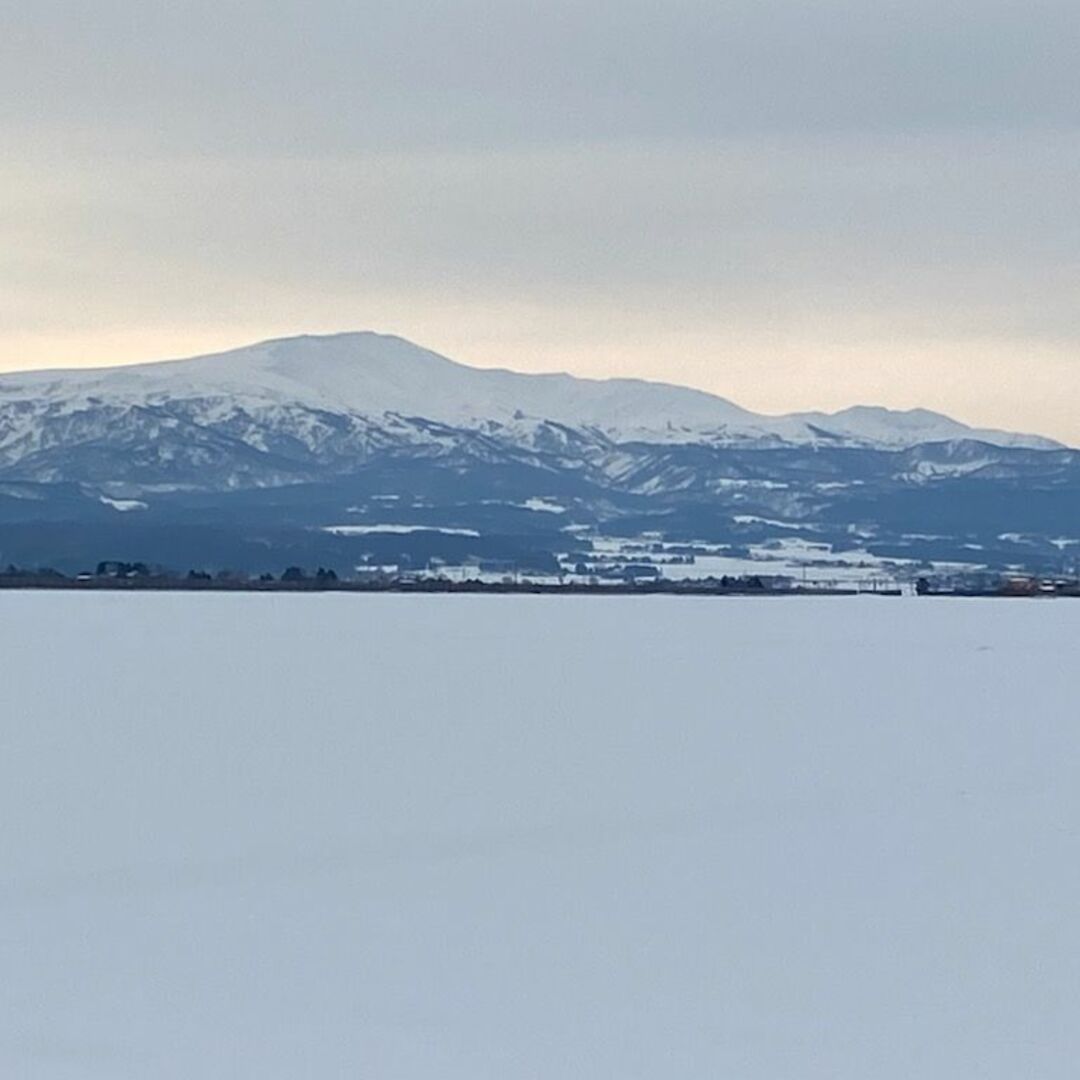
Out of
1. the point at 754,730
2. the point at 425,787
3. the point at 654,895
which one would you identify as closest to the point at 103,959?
the point at 654,895

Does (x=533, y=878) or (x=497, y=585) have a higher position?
(x=497, y=585)

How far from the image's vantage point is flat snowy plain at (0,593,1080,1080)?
30.7ft

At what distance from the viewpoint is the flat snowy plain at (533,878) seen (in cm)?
934

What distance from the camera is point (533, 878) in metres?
13.0

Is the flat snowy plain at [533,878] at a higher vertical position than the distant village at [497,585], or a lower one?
lower

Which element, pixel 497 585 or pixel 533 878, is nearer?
pixel 533 878

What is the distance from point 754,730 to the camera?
2144 cm

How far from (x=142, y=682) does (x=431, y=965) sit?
15.0m

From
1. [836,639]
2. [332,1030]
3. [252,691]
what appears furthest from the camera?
[836,639]

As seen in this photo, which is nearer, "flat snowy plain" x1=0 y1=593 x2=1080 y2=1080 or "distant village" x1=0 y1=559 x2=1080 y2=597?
"flat snowy plain" x1=0 y1=593 x2=1080 y2=1080

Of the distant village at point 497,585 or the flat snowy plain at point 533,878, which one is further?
the distant village at point 497,585

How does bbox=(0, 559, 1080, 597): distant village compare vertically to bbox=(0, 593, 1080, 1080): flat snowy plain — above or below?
above

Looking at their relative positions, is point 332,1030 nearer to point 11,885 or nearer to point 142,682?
point 11,885

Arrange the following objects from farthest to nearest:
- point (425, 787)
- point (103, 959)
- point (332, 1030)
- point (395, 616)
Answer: point (395, 616) → point (425, 787) → point (103, 959) → point (332, 1030)
